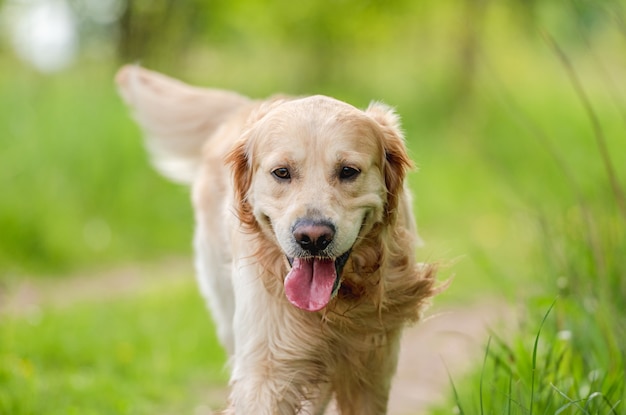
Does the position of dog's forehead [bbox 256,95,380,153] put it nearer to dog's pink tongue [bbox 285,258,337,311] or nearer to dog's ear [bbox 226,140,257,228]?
dog's ear [bbox 226,140,257,228]

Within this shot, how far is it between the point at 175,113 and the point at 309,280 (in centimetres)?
266

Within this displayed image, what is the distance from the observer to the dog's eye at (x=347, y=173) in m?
3.32

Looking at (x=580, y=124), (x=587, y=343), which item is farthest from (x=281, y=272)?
(x=580, y=124)

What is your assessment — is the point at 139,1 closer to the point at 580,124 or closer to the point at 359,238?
the point at 580,124

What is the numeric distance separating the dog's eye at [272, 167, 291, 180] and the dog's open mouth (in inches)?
11.3

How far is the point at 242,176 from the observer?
3672 mm

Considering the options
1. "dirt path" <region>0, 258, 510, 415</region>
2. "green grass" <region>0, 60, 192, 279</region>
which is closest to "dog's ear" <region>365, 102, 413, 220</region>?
"dirt path" <region>0, 258, 510, 415</region>

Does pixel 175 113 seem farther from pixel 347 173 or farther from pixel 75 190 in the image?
pixel 75 190

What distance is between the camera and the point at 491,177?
12.2 meters

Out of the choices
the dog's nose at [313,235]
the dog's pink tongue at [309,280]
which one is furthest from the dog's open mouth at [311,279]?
the dog's nose at [313,235]

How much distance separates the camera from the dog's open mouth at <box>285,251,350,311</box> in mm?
3301

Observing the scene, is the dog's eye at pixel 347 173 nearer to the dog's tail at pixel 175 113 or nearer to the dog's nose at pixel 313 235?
the dog's nose at pixel 313 235

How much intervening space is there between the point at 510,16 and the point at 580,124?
485cm

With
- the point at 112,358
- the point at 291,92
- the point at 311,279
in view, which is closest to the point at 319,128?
the point at 311,279
